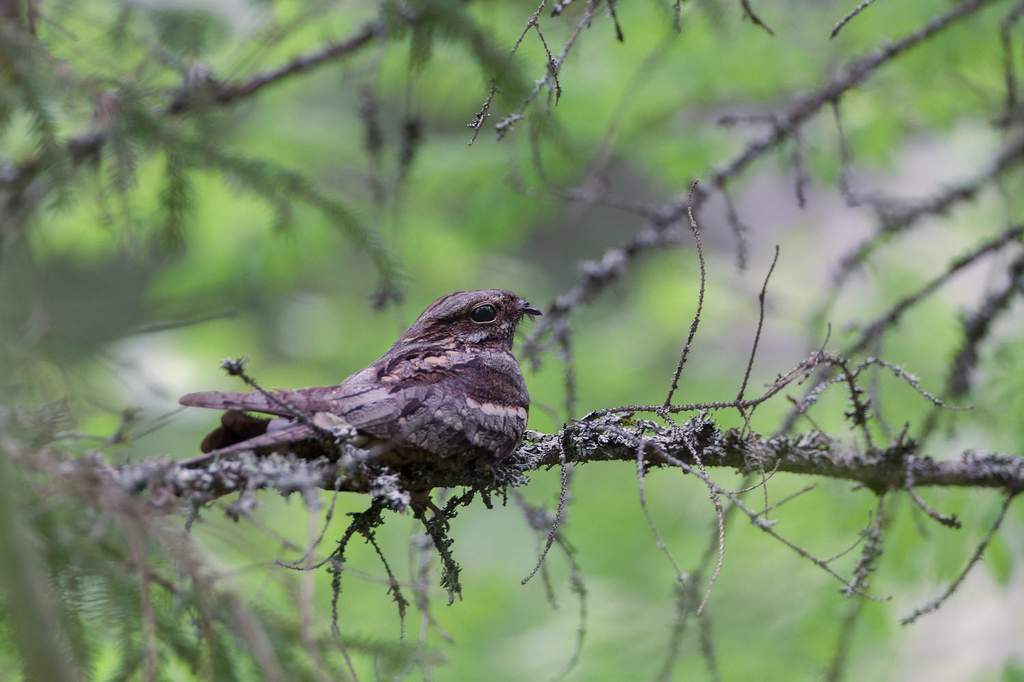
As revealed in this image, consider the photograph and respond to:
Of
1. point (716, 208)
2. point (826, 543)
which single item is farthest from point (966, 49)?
point (716, 208)

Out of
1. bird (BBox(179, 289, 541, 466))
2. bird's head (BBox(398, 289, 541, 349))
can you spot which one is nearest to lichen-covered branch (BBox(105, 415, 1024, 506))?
bird (BBox(179, 289, 541, 466))

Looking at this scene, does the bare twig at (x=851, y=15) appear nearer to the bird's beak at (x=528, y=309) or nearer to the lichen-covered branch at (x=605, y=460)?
the lichen-covered branch at (x=605, y=460)

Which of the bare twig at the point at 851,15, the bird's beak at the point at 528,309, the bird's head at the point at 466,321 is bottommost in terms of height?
the bare twig at the point at 851,15

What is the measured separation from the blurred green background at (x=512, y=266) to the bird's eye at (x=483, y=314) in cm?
33

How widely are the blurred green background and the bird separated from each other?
0.75 feet

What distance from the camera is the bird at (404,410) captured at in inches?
89.2

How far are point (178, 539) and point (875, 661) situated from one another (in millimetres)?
4694

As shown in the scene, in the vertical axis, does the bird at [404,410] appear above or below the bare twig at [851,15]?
below

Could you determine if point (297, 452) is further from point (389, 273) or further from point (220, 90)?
point (220, 90)

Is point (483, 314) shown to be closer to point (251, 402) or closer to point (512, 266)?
point (251, 402)

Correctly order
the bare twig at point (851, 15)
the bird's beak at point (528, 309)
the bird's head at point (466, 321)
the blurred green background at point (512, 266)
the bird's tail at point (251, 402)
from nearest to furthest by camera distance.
A: the bare twig at point (851, 15)
the bird's tail at point (251, 402)
the blurred green background at point (512, 266)
the bird's head at point (466, 321)
the bird's beak at point (528, 309)

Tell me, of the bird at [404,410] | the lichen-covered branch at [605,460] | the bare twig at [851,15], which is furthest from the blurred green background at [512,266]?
the bare twig at [851,15]

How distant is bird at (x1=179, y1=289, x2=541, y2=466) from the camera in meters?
2.27

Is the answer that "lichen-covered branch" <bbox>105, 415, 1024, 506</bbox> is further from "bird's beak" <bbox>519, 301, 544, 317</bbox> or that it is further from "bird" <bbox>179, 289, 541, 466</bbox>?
"bird's beak" <bbox>519, 301, 544, 317</bbox>
